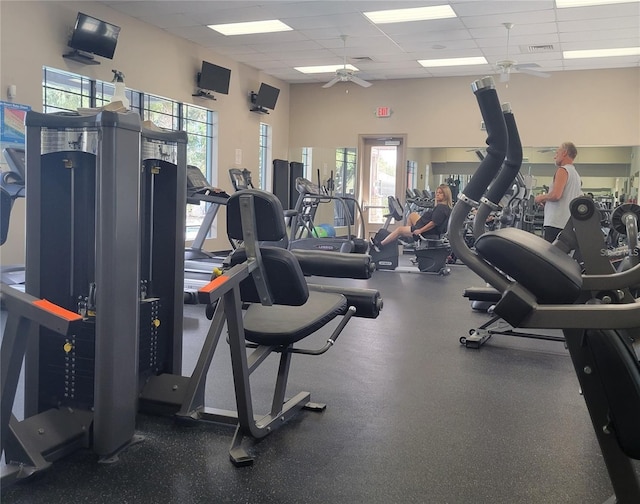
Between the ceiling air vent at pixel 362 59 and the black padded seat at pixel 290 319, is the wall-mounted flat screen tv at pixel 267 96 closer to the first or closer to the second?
the ceiling air vent at pixel 362 59

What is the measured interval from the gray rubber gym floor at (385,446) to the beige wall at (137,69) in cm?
399

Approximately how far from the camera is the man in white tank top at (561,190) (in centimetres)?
533

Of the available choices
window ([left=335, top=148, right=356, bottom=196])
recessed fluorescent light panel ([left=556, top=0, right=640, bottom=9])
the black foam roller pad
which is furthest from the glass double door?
the black foam roller pad

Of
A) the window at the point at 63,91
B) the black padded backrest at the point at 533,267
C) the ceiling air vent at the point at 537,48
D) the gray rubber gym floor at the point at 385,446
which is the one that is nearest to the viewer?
the black padded backrest at the point at 533,267

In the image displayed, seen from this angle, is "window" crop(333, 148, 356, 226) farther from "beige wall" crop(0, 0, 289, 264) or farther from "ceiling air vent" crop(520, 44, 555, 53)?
"ceiling air vent" crop(520, 44, 555, 53)

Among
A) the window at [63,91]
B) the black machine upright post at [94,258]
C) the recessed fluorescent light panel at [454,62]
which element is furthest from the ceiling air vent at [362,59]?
the black machine upright post at [94,258]

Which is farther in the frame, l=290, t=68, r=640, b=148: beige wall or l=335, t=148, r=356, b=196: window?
l=335, t=148, r=356, b=196: window

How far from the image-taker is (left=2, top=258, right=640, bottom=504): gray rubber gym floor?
200 centimetres

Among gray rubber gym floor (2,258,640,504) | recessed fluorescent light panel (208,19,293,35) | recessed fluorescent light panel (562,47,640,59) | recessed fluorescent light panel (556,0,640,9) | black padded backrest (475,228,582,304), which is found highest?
recessed fluorescent light panel (562,47,640,59)

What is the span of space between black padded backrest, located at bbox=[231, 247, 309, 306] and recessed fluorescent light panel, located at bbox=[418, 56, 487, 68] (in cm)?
786

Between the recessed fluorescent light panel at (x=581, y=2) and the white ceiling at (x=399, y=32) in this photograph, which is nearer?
the recessed fluorescent light panel at (x=581, y=2)

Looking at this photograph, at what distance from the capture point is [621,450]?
5.06 feet

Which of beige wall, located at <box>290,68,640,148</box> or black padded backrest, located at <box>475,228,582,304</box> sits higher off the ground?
beige wall, located at <box>290,68,640,148</box>

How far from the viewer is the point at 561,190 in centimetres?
534
